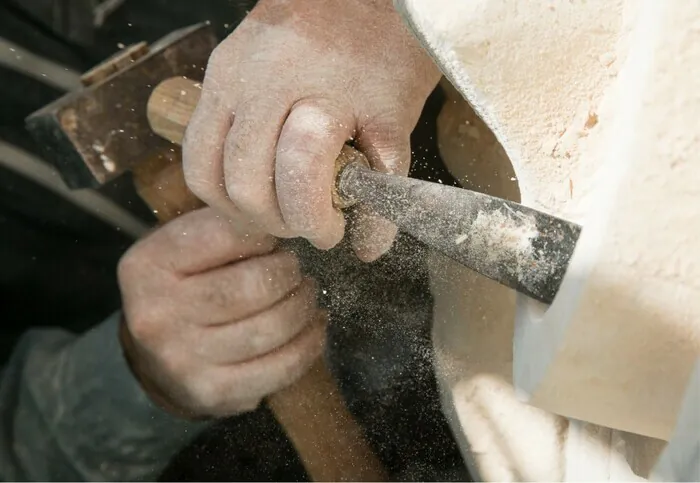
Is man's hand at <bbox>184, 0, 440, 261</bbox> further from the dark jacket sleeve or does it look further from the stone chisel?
the dark jacket sleeve

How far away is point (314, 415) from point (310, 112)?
0.26m

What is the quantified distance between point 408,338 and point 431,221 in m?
0.14

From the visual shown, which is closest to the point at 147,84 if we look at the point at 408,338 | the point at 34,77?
the point at 34,77

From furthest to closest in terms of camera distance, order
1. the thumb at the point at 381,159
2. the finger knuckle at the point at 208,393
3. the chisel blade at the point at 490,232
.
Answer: the finger knuckle at the point at 208,393, the thumb at the point at 381,159, the chisel blade at the point at 490,232

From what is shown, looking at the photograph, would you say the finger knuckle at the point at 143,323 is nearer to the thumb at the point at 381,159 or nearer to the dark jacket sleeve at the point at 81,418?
the dark jacket sleeve at the point at 81,418

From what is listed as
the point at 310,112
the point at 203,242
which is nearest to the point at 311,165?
the point at 310,112

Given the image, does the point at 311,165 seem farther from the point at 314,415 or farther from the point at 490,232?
the point at 314,415

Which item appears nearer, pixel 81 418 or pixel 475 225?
pixel 475 225

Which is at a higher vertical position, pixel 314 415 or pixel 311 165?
pixel 311 165

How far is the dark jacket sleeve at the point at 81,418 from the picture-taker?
2.12ft

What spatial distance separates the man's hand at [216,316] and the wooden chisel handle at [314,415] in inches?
0.7

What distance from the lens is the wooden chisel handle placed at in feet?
1.73

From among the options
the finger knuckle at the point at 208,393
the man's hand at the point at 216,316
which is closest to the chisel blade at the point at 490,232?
the man's hand at the point at 216,316

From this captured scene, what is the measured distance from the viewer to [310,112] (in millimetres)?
427
